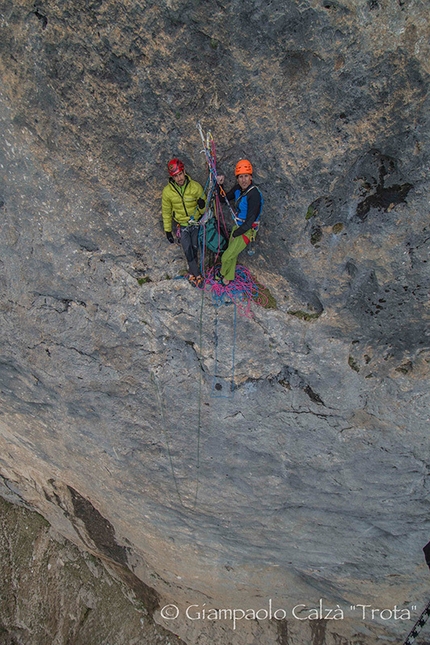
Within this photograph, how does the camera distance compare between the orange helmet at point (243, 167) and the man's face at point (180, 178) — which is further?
the man's face at point (180, 178)

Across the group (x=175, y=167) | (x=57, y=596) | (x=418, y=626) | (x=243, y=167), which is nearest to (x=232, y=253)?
(x=243, y=167)

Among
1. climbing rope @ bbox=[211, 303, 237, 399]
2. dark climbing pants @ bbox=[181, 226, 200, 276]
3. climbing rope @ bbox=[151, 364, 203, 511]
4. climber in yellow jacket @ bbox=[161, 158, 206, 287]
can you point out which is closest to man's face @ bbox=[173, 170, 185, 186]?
climber in yellow jacket @ bbox=[161, 158, 206, 287]

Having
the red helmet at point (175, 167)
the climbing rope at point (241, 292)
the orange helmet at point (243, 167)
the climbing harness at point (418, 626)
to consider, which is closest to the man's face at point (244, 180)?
the orange helmet at point (243, 167)

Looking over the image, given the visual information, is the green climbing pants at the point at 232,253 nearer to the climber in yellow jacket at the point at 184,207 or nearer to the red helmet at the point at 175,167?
the climber in yellow jacket at the point at 184,207

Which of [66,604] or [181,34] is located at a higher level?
[181,34]

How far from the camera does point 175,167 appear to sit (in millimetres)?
3996

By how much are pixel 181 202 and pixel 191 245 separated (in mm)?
537

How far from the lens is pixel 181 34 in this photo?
11.4 feet

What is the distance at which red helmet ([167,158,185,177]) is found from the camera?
13.1ft

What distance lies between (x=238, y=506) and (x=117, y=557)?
362cm

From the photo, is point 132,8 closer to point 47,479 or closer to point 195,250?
point 195,250

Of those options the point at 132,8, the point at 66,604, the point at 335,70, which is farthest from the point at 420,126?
the point at 66,604

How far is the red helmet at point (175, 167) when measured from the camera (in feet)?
13.1

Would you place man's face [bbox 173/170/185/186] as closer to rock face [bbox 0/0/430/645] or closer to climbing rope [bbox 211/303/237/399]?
rock face [bbox 0/0/430/645]
